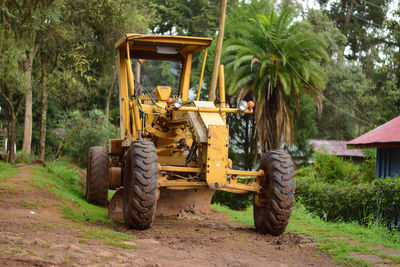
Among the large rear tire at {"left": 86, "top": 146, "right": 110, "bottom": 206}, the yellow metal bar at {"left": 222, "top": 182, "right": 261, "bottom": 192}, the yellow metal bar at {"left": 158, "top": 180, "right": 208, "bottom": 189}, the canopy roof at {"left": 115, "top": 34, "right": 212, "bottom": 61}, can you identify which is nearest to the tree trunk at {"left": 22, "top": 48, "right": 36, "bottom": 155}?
the large rear tire at {"left": 86, "top": 146, "right": 110, "bottom": 206}

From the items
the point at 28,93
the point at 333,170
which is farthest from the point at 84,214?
the point at 333,170

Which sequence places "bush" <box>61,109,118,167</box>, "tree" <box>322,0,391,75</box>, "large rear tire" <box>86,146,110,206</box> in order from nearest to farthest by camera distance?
"large rear tire" <box>86,146,110,206</box> < "bush" <box>61,109,118,167</box> < "tree" <box>322,0,391,75</box>

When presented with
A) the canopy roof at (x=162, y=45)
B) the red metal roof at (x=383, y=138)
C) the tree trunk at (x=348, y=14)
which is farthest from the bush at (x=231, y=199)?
the tree trunk at (x=348, y=14)

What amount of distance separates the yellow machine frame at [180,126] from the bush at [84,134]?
14.0 metres

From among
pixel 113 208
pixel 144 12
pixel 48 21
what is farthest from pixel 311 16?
pixel 113 208

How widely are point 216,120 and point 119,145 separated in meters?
4.28

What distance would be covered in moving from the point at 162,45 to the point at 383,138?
8.34 meters

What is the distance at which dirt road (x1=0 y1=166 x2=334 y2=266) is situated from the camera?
20.0 ft

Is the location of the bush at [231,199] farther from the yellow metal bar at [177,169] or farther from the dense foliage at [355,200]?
the yellow metal bar at [177,169]

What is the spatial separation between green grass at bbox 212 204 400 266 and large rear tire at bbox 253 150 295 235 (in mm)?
693

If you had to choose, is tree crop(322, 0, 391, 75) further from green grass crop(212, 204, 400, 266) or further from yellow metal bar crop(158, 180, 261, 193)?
yellow metal bar crop(158, 180, 261, 193)

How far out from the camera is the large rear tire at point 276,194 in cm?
904

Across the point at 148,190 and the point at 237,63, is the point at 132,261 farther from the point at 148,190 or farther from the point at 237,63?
the point at 237,63

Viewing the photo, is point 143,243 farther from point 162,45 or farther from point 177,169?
point 162,45
